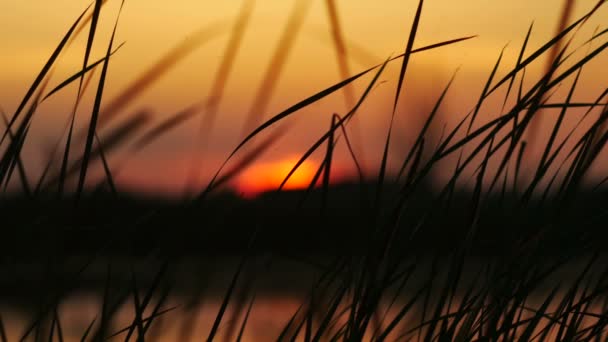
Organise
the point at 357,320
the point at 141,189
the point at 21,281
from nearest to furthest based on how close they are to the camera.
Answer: the point at 357,320 < the point at 21,281 < the point at 141,189

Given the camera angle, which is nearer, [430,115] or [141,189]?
[430,115]

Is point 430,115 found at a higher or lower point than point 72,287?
higher

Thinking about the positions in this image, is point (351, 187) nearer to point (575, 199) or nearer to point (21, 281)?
point (575, 199)

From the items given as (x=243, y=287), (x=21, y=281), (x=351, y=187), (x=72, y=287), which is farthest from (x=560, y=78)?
(x=21, y=281)

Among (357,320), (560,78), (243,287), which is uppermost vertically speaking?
(560,78)

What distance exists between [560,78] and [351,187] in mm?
257

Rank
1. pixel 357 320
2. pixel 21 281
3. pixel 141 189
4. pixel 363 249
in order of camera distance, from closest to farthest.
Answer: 1. pixel 357 320
2. pixel 363 249
3. pixel 21 281
4. pixel 141 189

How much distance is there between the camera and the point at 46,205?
982mm

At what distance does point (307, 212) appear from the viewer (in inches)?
41.4

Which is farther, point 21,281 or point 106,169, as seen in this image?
point 21,281

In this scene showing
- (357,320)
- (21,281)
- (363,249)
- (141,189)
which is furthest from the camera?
(141,189)

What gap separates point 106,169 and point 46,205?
0.33ft

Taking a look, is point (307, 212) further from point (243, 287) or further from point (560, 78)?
point (560, 78)

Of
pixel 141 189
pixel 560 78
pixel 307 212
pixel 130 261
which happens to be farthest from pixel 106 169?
pixel 560 78
